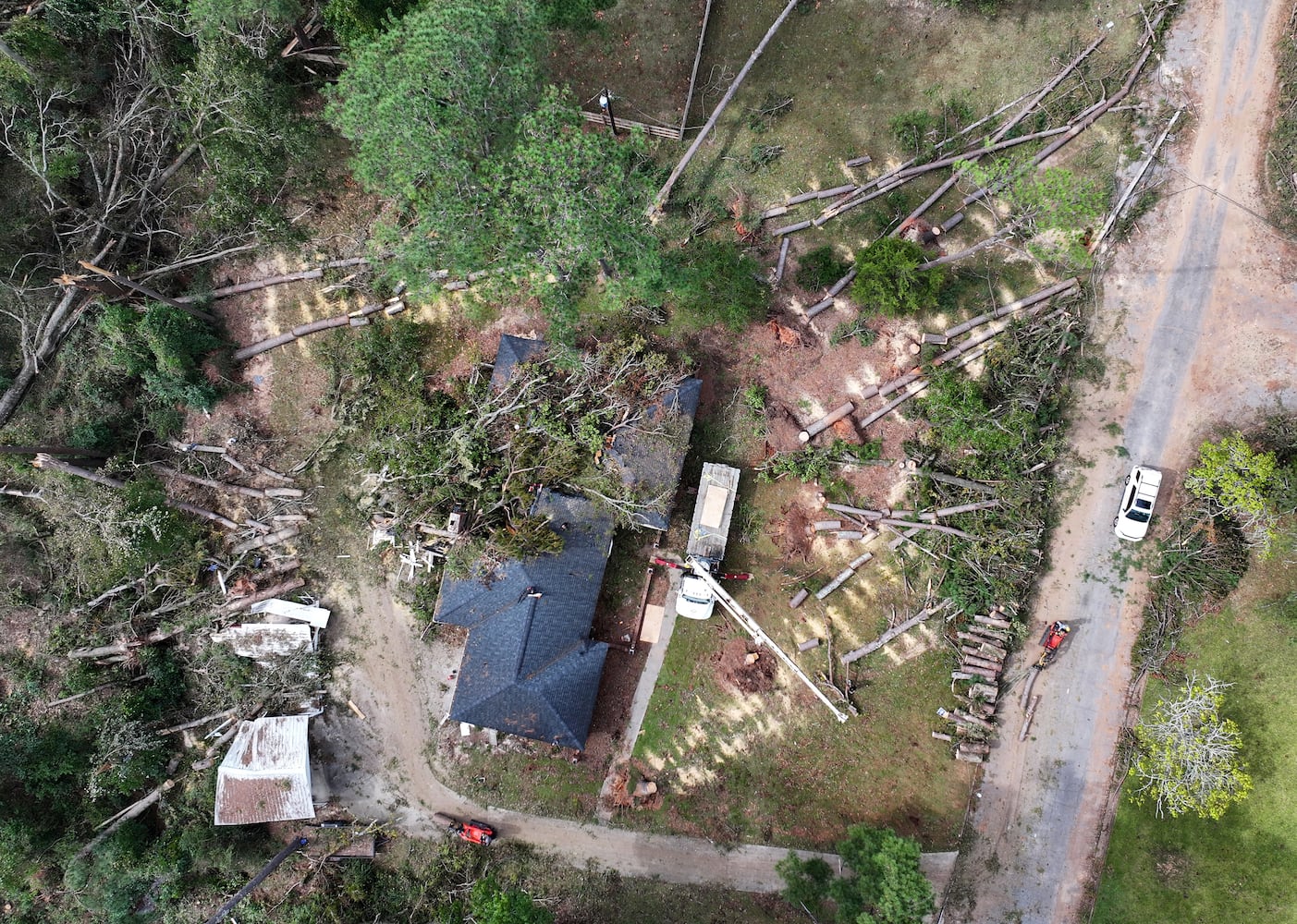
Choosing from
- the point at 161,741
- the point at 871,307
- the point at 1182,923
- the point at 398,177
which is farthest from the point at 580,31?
the point at 1182,923

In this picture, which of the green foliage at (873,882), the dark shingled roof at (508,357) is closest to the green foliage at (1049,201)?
the dark shingled roof at (508,357)

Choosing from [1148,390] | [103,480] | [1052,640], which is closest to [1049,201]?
[1148,390]

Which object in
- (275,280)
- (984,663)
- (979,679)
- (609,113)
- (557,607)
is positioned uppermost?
(609,113)

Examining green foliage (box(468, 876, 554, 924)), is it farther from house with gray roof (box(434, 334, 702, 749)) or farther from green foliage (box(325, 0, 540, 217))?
green foliage (box(325, 0, 540, 217))

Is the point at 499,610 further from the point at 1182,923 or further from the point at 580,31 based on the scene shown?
the point at 1182,923

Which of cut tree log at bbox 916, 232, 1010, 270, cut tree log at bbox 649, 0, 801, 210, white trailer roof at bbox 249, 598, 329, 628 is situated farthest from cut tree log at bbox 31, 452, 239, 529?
cut tree log at bbox 916, 232, 1010, 270

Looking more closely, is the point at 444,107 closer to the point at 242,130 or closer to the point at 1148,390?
the point at 242,130

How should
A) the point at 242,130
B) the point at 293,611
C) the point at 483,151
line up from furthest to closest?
the point at 293,611
the point at 242,130
the point at 483,151
